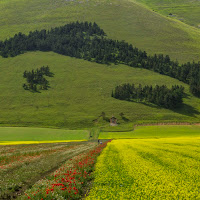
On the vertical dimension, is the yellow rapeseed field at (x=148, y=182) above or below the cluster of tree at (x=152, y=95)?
below

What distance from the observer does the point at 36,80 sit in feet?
616

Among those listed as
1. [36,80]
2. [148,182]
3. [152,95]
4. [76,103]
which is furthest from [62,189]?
[36,80]

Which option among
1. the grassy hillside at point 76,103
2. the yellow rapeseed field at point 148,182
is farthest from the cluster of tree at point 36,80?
the yellow rapeseed field at point 148,182

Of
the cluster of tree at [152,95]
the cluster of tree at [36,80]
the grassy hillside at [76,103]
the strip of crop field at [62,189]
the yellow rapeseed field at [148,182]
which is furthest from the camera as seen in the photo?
the cluster of tree at [36,80]

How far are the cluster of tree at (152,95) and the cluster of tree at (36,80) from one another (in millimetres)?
71285

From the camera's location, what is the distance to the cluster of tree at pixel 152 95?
149500 mm

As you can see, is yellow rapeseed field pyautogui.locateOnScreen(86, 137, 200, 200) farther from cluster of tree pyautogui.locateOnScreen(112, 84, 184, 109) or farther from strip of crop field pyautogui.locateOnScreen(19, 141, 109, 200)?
cluster of tree pyautogui.locateOnScreen(112, 84, 184, 109)

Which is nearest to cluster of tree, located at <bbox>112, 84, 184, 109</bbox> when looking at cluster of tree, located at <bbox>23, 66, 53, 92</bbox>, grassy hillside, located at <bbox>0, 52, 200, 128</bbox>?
grassy hillside, located at <bbox>0, 52, 200, 128</bbox>

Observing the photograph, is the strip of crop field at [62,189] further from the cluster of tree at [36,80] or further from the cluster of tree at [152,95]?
the cluster of tree at [36,80]

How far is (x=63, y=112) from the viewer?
13975 cm

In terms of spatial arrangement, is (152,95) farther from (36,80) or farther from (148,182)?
(148,182)

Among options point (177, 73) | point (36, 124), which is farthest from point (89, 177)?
point (177, 73)

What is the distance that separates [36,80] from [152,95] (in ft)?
384

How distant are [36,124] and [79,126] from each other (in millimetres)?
29310
